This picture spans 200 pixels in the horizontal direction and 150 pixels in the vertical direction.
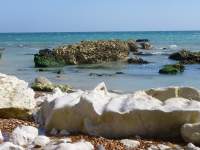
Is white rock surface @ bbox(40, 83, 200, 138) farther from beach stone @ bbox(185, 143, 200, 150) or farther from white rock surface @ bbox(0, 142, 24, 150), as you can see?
white rock surface @ bbox(0, 142, 24, 150)

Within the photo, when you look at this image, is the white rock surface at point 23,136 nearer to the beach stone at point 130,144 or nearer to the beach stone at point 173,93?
the beach stone at point 130,144

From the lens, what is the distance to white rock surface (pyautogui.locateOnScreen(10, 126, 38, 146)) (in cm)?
786

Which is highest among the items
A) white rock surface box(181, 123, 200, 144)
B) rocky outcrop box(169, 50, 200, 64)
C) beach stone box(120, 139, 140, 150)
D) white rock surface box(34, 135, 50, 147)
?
white rock surface box(181, 123, 200, 144)

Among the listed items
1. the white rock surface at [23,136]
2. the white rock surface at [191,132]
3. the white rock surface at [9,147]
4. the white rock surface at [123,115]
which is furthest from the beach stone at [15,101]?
the white rock surface at [191,132]

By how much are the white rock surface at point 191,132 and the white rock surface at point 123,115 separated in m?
0.23

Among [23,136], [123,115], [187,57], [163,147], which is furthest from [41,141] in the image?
[187,57]

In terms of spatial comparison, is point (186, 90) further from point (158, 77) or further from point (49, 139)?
point (158, 77)

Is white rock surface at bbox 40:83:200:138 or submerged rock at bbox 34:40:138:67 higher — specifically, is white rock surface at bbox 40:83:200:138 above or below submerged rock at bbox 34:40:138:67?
above

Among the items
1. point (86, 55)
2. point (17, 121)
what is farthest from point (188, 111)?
point (86, 55)

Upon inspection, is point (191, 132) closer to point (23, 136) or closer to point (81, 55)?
point (23, 136)

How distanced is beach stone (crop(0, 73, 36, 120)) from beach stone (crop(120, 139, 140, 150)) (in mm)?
2586

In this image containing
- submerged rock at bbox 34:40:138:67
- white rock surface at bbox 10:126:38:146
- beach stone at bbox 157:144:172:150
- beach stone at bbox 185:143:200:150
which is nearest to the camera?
beach stone at bbox 185:143:200:150

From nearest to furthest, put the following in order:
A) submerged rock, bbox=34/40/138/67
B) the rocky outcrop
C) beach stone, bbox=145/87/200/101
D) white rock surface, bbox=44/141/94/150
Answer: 1. white rock surface, bbox=44/141/94/150
2. beach stone, bbox=145/87/200/101
3. submerged rock, bbox=34/40/138/67
4. the rocky outcrop

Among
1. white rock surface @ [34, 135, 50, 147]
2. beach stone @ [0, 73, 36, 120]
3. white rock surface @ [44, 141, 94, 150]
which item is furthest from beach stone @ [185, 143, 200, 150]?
beach stone @ [0, 73, 36, 120]
